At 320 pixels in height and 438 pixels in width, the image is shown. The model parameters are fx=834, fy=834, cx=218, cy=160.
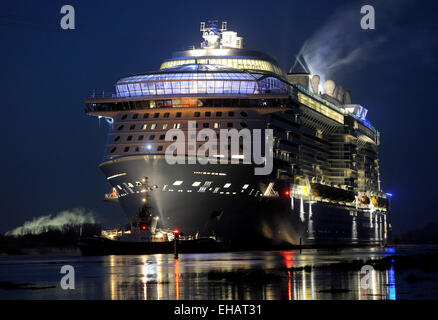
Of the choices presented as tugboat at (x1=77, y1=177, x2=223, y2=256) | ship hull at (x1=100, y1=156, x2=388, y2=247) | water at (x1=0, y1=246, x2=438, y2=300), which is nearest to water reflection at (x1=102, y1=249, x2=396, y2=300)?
water at (x1=0, y1=246, x2=438, y2=300)

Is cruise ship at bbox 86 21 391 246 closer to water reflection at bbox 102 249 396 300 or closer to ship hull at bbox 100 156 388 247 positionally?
ship hull at bbox 100 156 388 247

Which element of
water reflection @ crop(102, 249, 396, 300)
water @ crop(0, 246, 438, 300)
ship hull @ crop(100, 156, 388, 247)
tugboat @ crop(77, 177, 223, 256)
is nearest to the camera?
water reflection @ crop(102, 249, 396, 300)

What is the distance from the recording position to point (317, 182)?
9712cm

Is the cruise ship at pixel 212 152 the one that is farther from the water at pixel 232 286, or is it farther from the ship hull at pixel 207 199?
the water at pixel 232 286

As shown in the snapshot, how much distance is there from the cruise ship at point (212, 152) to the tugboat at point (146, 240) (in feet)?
0.63

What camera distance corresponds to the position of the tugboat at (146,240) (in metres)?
72.6

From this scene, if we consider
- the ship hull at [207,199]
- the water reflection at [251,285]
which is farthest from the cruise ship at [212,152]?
the water reflection at [251,285]

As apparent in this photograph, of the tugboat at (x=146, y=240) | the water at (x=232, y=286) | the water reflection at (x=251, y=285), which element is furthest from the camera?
the tugboat at (x=146, y=240)

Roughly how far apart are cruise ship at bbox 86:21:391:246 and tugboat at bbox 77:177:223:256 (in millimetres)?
193

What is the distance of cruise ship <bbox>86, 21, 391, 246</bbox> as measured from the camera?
236ft

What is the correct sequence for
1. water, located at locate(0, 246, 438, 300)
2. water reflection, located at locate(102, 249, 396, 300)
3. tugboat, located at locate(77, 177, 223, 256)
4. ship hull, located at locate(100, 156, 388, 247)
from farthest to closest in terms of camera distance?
tugboat, located at locate(77, 177, 223, 256), ship hull, located at locate(100, 156, 388, 247), water, located at locate(0, 246, 438, 300), water reflection, located at locate(102, 249, 396, 300)
